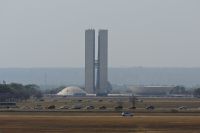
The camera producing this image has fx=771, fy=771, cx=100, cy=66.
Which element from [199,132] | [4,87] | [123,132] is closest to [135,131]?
[123,132]

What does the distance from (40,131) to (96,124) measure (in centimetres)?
932

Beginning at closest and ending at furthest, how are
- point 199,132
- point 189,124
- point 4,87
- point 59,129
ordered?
point 199,132, point 59,129, point 189,124, point 4,87

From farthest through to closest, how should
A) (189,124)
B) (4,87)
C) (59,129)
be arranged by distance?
(4,87) → (189,124) → (59,129)

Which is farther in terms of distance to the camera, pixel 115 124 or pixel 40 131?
pixel 115 124

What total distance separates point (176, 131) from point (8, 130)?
13.5 m

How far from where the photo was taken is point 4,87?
606 feet

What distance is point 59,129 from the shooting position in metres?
63.3

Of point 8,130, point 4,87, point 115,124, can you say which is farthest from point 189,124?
point 4,87

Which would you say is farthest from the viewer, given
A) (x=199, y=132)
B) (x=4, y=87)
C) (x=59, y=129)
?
(x=4, y=87)

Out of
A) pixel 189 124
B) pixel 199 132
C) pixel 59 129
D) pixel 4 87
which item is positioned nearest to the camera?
pixel 199 132

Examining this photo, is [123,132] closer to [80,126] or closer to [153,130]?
[153,130]

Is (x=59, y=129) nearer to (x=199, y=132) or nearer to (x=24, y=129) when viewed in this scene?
(x=24, y=129)

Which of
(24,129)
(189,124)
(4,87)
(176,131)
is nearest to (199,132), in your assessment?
(176,131)

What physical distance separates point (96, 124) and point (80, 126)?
2.69 meters
